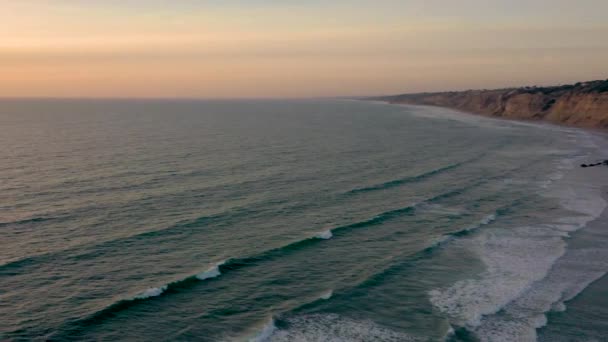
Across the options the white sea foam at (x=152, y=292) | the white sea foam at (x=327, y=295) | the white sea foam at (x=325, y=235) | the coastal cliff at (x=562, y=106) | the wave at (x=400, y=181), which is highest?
the coastal cliff at (x=562, y=106)

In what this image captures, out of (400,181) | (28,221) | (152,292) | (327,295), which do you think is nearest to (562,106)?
(400,181)

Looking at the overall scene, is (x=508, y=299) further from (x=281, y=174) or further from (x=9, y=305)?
(x=281, y=174)

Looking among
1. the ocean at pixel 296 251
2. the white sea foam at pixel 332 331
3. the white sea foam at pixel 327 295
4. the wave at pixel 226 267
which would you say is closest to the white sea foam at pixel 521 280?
the ocean at pixel 296 251

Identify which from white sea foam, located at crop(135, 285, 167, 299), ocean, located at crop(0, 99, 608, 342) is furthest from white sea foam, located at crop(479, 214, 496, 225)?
white sea foam, located at crop(135, 285, 167, 299)

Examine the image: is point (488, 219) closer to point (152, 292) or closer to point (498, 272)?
point (498, 272)

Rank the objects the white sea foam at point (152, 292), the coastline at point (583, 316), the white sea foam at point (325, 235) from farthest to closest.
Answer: the white sea foam at point (325, 235)
the white sea foam at point (152, 292)
the coastline at point (583, 316)

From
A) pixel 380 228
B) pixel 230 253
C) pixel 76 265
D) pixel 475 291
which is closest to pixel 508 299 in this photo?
pixel 475 291

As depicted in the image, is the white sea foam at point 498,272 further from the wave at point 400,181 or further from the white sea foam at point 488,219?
the wave at point 400,181

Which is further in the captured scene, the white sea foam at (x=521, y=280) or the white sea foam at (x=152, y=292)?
the white sea foam at (x=152, y=292)
